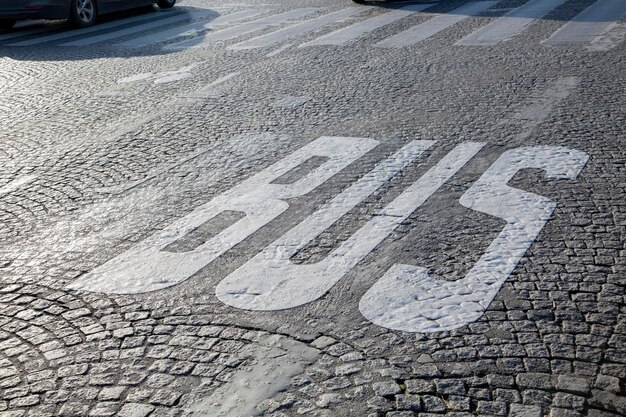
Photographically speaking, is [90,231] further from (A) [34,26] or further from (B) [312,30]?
(A) [34,26]

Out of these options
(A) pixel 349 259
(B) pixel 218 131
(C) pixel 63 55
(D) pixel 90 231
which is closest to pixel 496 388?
(A) pixel 349 259

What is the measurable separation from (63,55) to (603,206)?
8.52 m

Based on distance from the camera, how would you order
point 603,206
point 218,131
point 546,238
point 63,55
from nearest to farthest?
1. point 546,238
2. point 603,206
3. point 218,131
4. point 63,55

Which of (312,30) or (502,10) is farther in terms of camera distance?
(502,10)

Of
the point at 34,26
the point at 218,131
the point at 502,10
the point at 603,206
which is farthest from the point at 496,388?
the point at 34,26

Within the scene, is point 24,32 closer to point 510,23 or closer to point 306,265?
point 510,23

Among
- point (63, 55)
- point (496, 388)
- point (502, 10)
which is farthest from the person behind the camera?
point (502, 10)

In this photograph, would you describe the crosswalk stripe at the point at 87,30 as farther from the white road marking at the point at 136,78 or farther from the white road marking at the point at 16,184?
the white road marking at the point at 16,184

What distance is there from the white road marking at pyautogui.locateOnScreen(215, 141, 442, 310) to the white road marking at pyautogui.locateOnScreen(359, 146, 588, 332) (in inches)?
11.4

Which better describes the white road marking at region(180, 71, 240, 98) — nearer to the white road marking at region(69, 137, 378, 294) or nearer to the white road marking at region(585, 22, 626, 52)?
the white road marking at region(69, 137, 378, 294)

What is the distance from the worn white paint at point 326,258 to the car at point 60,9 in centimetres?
938

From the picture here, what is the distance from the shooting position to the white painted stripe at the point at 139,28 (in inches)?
515

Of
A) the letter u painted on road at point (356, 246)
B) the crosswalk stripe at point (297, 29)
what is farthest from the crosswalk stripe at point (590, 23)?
the letter u painted on road at point (356, 246)

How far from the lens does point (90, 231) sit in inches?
209
